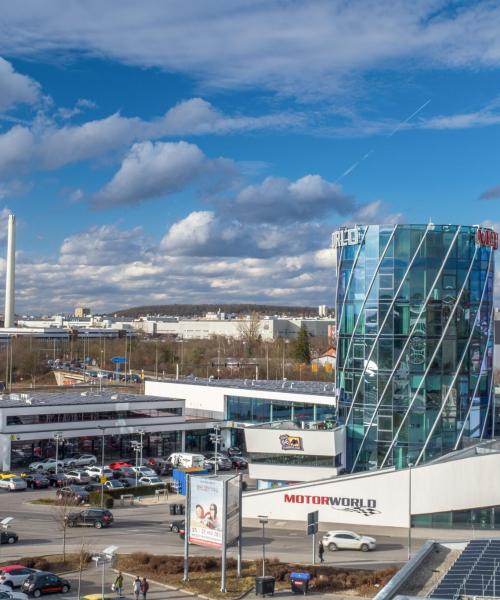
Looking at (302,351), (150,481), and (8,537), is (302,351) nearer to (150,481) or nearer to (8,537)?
(150,481)

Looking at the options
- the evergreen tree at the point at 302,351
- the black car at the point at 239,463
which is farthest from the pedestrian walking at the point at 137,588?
the evergreen tree at the point at 302,351

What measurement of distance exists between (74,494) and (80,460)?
12146 millimetres

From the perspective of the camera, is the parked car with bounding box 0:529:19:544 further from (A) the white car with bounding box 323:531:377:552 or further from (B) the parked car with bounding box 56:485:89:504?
(A) the white car with bounding box 323:531:377:552

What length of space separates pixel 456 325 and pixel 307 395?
18.9 meters

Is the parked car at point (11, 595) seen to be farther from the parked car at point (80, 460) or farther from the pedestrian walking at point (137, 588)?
the parked car at point (80, 460)

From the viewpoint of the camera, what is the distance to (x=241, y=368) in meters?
125

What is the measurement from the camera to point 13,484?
52.9 meters

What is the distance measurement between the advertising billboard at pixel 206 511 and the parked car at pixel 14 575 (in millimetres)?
6070

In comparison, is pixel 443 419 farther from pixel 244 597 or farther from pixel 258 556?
pixel 244 597

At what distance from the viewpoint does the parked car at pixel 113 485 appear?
5131 cm

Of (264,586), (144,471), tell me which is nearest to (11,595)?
(264,586)

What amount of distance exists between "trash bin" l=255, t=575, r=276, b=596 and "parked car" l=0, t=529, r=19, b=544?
1415 cm

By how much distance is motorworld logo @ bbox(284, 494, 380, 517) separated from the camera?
1658 inches

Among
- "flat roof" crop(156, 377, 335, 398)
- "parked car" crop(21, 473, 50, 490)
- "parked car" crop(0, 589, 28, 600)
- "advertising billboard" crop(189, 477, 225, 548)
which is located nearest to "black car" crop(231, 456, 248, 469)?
"flat roof" crop(156, 377, 335, 398)
